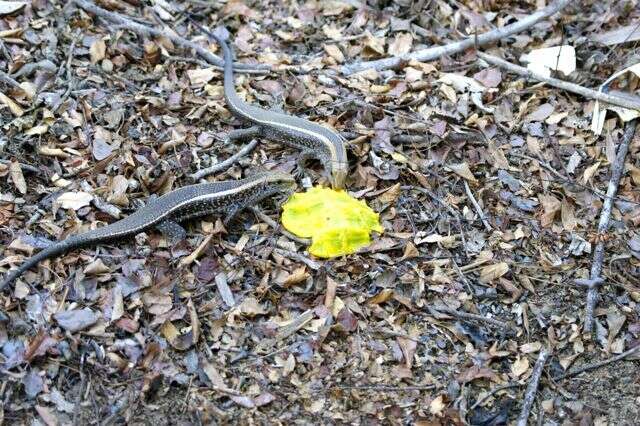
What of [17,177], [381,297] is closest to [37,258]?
[17,177]

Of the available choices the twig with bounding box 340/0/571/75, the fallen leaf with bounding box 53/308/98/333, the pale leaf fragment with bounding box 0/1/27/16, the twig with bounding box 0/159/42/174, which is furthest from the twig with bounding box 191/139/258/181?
the pale leaf fragment with bounding box 0/1/27/16

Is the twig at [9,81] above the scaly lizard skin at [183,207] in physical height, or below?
above

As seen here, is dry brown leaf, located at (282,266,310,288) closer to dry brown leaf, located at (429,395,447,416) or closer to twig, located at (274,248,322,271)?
twig, located at (274,248,322,271)

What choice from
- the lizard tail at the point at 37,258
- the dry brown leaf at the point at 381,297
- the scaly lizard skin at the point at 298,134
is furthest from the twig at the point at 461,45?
the lizard tail at the point at 37,258

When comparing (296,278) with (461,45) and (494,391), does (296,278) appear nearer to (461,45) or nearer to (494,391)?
(494,391)

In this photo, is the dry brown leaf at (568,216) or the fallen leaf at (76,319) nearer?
the fallen leaf at (76,319)

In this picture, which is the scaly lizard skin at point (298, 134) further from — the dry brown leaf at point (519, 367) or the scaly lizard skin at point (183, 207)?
the dry brown leaf at point (519, 367)
